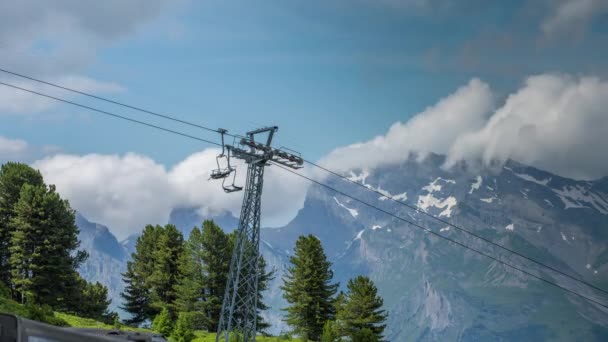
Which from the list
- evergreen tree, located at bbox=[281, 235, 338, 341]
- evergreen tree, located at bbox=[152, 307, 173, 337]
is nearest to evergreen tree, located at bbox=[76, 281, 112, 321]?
evergreen tree, located at bbox=[152, 307, 173, 337]

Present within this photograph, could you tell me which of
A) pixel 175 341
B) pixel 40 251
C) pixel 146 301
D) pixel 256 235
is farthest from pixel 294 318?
pixel 256 235

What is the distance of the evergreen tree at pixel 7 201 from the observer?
6706 centimetres

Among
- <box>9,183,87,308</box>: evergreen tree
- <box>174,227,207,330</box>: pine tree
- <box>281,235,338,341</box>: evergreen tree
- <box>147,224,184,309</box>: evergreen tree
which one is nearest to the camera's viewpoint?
<box>9,183,87,308</box>: evergreen tree

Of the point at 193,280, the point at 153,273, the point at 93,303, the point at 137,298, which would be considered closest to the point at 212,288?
the point at 193,280

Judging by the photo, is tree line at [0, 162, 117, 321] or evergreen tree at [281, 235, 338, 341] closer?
tree line at [0, 162, 117, 321]

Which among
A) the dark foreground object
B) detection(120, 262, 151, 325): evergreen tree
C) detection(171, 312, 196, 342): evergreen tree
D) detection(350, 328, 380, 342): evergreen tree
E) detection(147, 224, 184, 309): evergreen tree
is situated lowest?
the dark foreground object

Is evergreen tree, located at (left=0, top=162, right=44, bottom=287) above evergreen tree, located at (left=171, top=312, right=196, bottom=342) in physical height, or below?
above

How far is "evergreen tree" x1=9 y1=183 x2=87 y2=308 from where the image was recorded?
63656 mm

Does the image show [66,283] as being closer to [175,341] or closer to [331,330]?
[175,341]

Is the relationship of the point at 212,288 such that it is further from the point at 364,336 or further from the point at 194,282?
the point at 364,336

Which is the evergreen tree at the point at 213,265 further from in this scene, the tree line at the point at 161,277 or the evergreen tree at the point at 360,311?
the evergreen tree at the point at 360,311

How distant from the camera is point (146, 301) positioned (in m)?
83.2

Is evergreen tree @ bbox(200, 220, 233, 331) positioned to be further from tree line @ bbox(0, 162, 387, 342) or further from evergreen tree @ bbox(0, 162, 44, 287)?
evergreen tree @ bbox(0, 162, 44, 287)

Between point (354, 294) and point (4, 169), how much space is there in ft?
124
